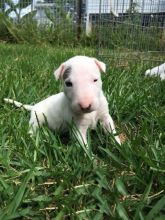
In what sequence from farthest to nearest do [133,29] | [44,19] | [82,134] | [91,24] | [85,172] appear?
1. [44,19]
2. [91,24]
3. [133,29]
4. [82,134]
5. [85,172]

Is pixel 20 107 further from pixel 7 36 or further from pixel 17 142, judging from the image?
pixel 7 36

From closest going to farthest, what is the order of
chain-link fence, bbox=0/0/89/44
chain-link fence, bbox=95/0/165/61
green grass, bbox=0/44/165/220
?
green grass, bbox=0/44/165/220
chain-link fence, bbox=95/0/165/61
chain-link fence, bbox=0/0/89/44

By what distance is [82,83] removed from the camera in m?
1.74

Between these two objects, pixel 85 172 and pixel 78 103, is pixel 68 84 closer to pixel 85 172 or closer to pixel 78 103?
pixel 78 103

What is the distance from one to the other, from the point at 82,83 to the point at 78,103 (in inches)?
3.8

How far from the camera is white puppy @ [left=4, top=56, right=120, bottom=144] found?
5.62 ft

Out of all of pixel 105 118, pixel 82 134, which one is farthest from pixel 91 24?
pixel 82 134

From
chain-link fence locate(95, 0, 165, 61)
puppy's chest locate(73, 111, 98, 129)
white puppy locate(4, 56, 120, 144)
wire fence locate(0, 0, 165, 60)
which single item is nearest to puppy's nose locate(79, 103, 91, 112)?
white puppy locate(4, 56, 120, 144)

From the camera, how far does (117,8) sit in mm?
4816

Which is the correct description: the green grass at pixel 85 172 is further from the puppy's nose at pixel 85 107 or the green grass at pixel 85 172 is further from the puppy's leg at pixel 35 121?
the puppy's nose at pixel 85 107

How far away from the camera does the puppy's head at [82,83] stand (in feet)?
5.55

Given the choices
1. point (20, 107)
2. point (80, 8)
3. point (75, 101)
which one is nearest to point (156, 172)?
point (75, 101)

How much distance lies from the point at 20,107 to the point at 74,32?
5385 millimetres

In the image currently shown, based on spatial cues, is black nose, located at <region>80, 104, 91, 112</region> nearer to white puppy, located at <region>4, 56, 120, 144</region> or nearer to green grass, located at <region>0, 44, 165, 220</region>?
white puppy, located at <region>4, 56, 120, 144</region>
